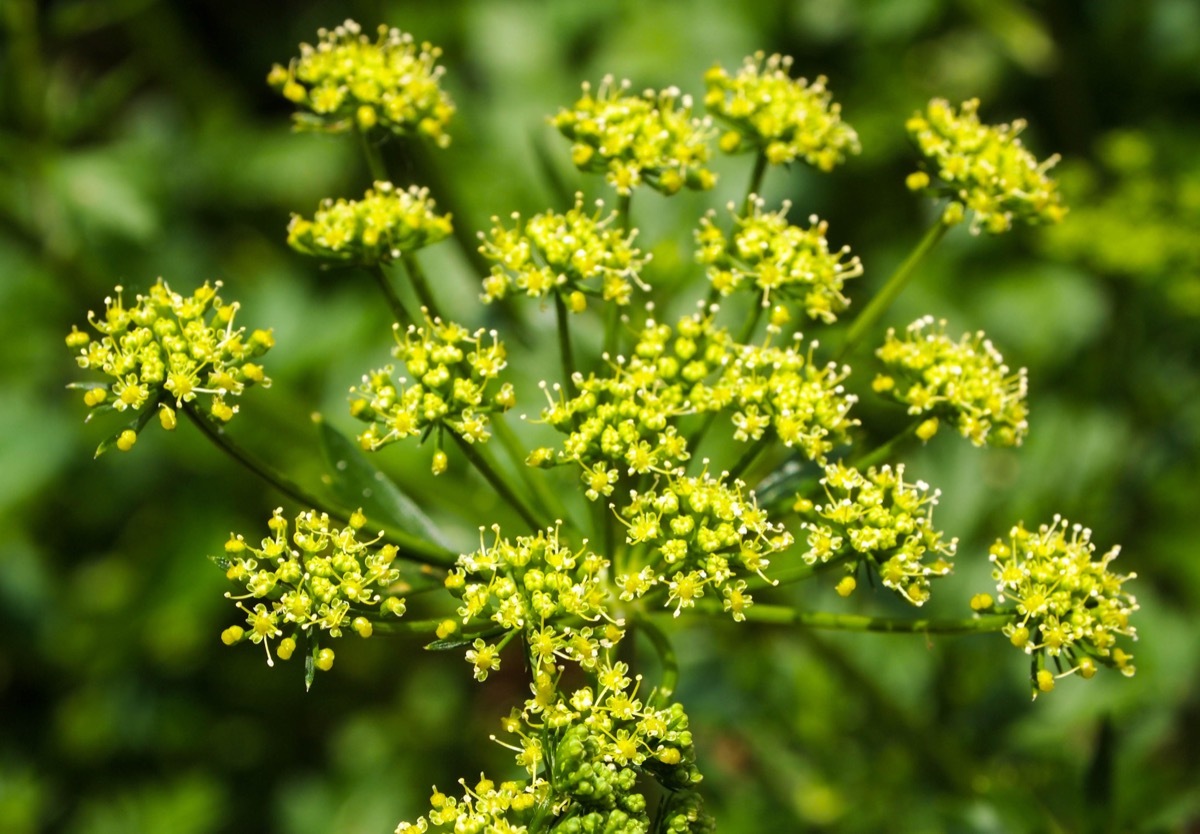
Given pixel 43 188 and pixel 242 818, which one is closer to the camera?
pixel 43 188

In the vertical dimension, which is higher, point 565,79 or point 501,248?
point 565,79

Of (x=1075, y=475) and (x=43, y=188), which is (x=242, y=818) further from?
(x=1075, y=475)

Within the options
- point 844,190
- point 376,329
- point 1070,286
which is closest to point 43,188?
point 376,329

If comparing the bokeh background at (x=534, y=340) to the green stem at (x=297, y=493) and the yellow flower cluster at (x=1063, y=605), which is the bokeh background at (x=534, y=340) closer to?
the green stem at (x=297, y=493)

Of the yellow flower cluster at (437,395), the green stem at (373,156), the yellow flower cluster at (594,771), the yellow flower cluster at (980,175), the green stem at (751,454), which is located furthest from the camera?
the green stem at (373,156)

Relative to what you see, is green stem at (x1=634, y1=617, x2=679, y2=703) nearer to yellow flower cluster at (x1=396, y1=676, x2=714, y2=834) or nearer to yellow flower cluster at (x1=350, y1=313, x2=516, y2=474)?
yellow flower cluster at (x1=396, y1=676, x2=714, y2=834)

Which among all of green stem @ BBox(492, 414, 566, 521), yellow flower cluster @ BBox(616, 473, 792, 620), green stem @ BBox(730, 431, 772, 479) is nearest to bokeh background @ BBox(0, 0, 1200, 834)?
green stem @ BBox(492, 414, 566, 521)

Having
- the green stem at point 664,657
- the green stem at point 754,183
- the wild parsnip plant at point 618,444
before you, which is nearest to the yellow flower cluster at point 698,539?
the wild parsnip plant at point 618,444
